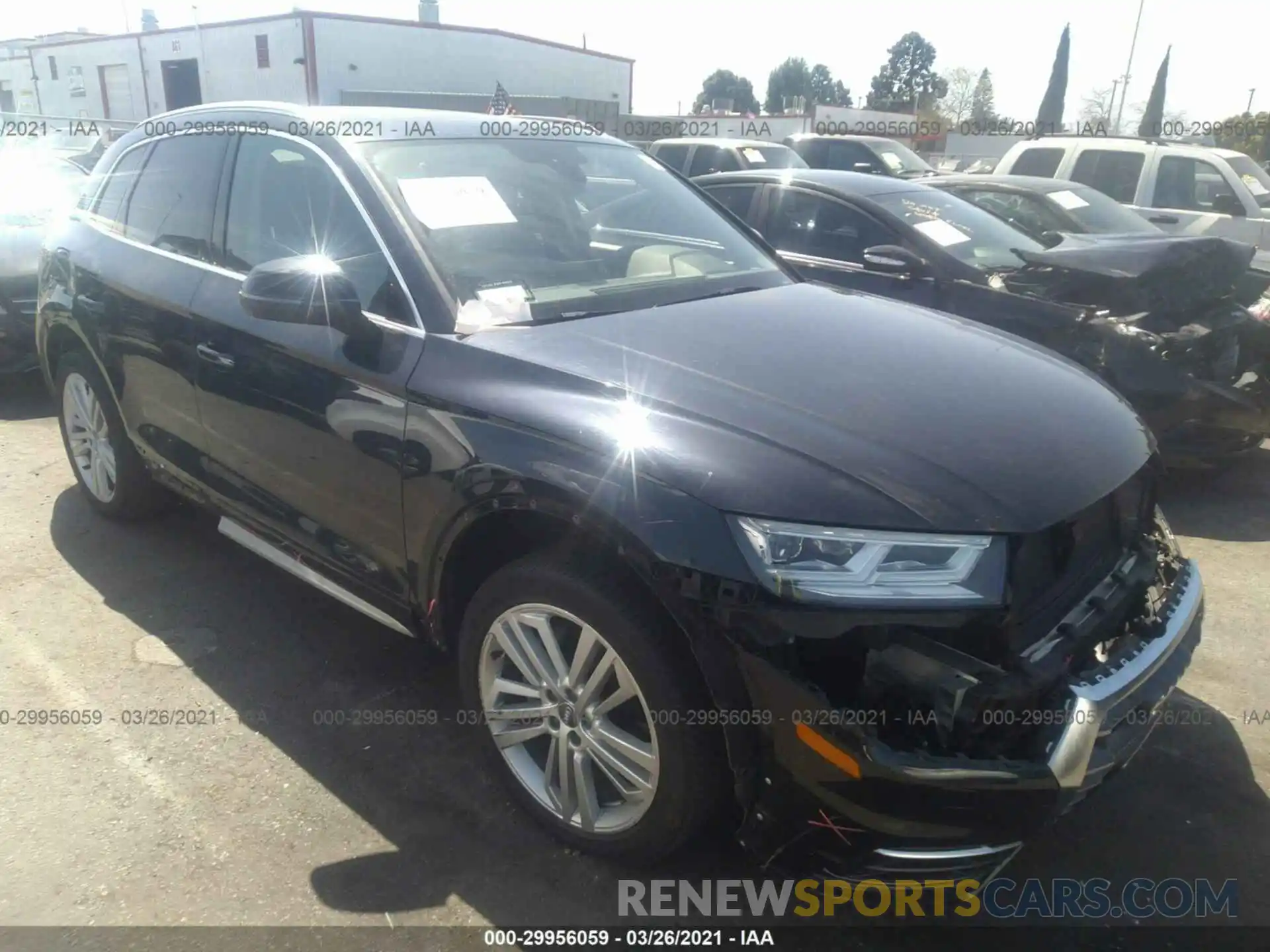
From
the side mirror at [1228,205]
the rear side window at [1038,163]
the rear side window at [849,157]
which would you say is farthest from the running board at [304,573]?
the rear side window at [849,157]

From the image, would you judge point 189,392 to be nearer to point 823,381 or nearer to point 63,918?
point 63,918

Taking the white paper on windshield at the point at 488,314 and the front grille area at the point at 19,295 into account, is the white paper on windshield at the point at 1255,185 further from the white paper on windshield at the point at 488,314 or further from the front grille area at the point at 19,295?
the front grille area at the point at 19,295

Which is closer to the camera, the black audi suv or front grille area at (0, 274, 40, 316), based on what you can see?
the black audi suv

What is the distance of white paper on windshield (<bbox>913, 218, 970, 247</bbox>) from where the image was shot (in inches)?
213

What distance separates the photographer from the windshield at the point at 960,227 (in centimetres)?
543

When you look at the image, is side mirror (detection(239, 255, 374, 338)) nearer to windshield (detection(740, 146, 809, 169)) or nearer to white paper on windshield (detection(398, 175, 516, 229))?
white paper on windshield (detection(398, 175, 516, 229))

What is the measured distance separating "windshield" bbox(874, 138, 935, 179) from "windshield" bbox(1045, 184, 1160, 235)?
683 cm

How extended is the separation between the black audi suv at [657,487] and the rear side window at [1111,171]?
7.57 meters

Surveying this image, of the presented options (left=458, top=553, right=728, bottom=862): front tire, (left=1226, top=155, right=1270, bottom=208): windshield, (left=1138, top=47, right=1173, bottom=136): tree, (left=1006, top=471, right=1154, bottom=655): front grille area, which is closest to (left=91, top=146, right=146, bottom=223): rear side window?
(left=458, top=553, right=728, bottom=862): front tire

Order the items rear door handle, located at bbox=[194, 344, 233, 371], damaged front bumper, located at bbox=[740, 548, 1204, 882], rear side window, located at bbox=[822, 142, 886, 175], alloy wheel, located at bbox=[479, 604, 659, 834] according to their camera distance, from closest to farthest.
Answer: damaged front bumper, located at bbox=[740, 548, 1204, 882]
alloy wheel, located at bbox=[479, 604, 659, 834]
rear door handle, located at bbox=[194, 344, 233, 371]
rear side window, located at bbox=[822, 142, 886, 175]

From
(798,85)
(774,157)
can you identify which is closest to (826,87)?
(798,85)

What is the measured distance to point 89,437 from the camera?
443 centimetres

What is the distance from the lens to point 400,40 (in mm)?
34156

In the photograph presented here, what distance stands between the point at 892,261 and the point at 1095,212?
3523 millimetres
